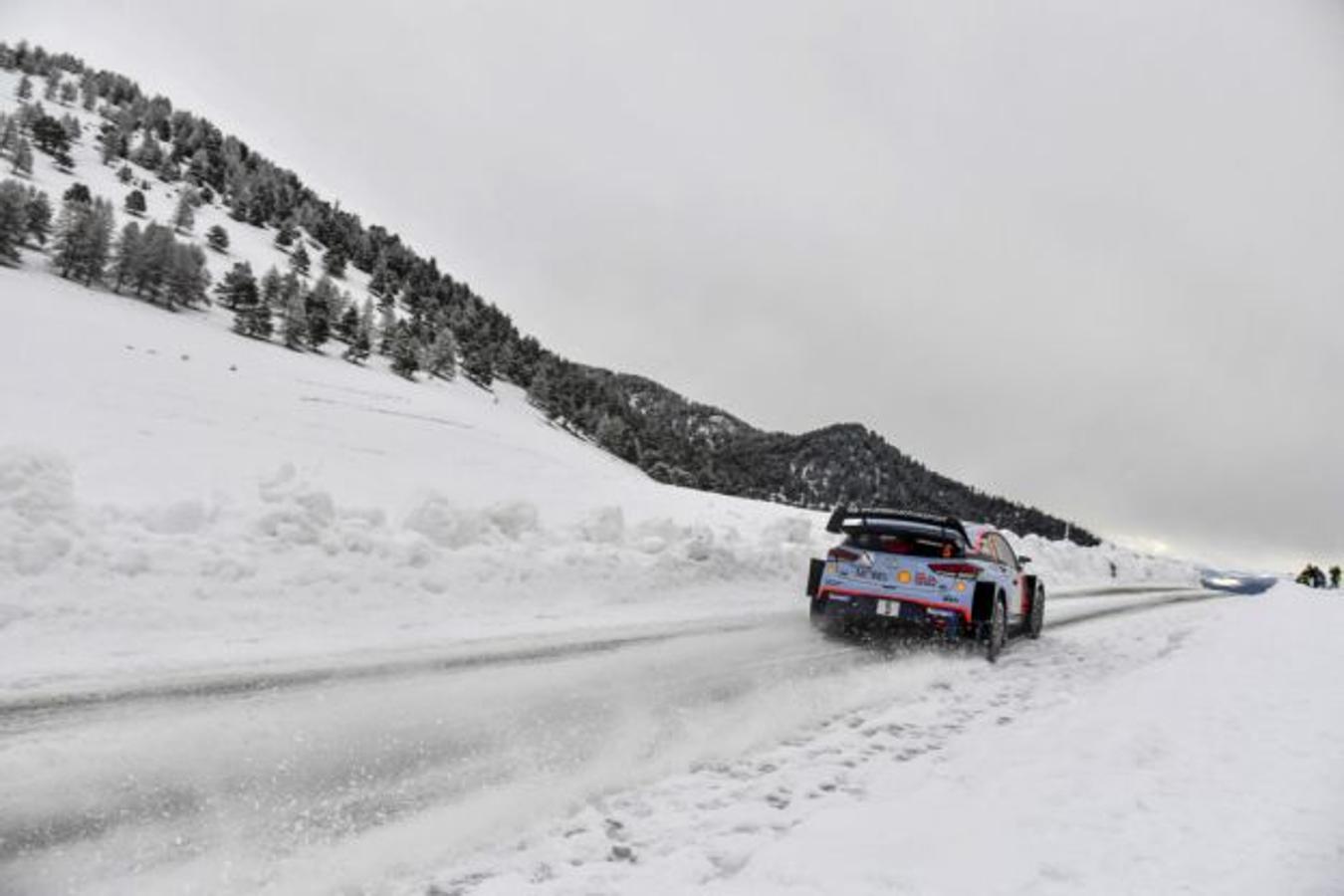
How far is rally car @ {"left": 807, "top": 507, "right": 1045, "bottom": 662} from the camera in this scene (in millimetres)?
9555

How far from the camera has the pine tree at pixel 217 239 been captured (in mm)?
102438

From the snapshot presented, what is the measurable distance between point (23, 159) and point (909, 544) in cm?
12400

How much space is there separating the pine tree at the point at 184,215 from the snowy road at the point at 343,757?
114m

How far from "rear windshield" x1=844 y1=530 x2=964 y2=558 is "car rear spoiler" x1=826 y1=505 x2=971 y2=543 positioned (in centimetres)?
15

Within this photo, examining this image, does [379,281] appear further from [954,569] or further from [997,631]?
[997,631]

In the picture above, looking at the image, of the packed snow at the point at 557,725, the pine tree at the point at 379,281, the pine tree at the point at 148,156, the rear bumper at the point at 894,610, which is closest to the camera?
the packed snow at the point at 557,725

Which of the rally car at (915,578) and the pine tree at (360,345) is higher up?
the pine tree at (360,345)

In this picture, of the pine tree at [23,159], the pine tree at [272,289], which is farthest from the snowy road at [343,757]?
the pine tree at [23,159]

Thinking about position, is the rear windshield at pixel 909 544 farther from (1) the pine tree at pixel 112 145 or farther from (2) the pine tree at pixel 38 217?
(1) the pine tree at pixel 112 145

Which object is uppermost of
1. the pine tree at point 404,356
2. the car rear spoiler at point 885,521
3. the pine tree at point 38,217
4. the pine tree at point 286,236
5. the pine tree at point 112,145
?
the pine tree at point 112,145

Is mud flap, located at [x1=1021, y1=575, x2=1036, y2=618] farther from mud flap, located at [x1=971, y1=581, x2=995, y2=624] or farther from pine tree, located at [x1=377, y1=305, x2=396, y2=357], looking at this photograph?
pine tree, located at [x1=377, y1=305, x2=396, y2=357]

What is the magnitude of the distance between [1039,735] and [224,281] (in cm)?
9707

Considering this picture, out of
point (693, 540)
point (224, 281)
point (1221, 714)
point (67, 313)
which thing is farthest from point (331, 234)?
point (1221, 714)

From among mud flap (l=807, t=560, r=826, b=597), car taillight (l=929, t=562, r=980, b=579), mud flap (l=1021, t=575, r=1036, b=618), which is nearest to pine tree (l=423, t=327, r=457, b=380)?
mud flap (l=807, t=560, r=826, b=597)
